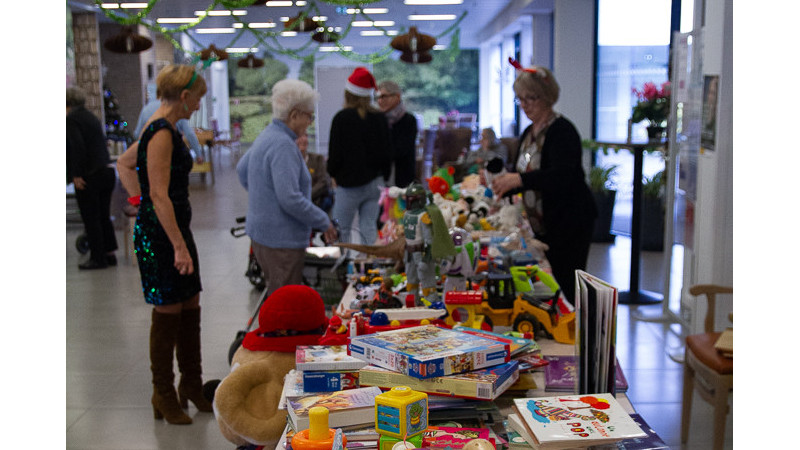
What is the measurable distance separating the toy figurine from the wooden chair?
3.99 ft

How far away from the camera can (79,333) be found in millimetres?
5078

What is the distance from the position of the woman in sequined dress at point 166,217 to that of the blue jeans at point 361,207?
203 centimetres

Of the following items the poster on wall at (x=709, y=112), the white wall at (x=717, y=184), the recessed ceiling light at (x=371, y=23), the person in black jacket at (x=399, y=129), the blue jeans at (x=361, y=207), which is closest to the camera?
the white wall at (x=717, y=184)

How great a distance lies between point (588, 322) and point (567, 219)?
181 cm

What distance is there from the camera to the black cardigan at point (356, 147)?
16.9 feet

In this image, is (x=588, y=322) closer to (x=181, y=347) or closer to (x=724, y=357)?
(x=724, y=357)

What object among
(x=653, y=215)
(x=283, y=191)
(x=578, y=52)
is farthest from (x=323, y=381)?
(x=578, y=52)

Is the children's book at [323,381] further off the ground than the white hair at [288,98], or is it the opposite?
the white hair at [288,98]

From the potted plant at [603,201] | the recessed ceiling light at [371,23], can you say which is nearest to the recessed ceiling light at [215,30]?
the recessed ceiling light at [371,23]

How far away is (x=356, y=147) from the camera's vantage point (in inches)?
202

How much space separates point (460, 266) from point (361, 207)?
300cm

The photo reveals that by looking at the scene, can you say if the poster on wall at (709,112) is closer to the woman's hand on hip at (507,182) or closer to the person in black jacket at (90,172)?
the woman's hand on hip at (507,182)

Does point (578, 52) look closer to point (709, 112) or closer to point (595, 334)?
point (709, 112)

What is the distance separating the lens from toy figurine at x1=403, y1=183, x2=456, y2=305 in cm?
237
